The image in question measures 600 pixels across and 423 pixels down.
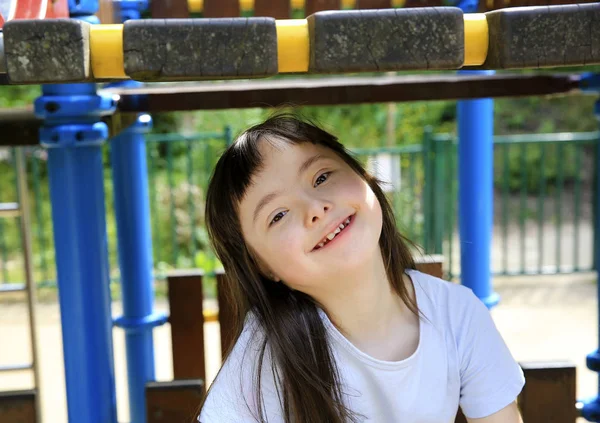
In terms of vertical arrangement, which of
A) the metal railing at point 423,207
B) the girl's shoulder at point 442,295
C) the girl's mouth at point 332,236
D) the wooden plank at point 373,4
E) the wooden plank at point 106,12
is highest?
the wooden plank at point 373,4

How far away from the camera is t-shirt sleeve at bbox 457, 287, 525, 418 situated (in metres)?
1.38

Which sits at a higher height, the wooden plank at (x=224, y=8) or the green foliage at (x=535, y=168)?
the wooden plank at (x=224, y=8)

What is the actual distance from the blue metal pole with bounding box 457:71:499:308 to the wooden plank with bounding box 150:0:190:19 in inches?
37.4

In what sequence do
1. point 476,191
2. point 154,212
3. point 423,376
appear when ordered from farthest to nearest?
point 154,212 → point 476,191 → point 423,376

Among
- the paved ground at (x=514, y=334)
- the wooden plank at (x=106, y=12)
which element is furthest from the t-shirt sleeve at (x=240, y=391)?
the paved ground at (x=514, y=334)

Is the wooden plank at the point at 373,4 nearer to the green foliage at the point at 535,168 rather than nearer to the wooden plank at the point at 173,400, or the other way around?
the wooden plank at the point at 173,400

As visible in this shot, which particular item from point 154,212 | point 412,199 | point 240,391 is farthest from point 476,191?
point 154,212

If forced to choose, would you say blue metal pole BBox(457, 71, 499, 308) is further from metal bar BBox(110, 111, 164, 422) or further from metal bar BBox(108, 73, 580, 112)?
metal bar BBox(110, 111, 164, 422)

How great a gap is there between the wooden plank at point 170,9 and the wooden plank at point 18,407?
40.3 inches

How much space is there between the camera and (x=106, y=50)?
89 centimetres

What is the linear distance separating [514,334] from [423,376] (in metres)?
3.49

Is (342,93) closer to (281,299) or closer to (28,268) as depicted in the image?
(281,299)

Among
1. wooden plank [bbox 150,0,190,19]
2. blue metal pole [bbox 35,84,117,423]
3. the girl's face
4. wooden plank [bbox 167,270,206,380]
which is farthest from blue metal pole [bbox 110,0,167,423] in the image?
the girl's face

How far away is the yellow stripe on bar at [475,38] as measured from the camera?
3.04ft
